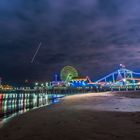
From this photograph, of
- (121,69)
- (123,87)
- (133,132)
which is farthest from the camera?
(121,69)

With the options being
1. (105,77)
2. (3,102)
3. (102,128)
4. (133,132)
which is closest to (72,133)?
(102,128)

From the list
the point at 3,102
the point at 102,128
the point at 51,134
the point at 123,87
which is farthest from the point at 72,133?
the point at 123,87

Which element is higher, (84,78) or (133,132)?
(84,78)

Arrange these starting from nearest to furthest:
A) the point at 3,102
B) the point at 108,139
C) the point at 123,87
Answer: the point at 108,139 → the point at 3,102 → the point at 123,87

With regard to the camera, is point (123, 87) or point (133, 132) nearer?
point (133, 132)

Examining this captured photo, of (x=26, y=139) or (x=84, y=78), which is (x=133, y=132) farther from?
(x=84, y=78)

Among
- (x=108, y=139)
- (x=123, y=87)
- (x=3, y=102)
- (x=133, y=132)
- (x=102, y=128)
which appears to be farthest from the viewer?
(x=123, y=87)

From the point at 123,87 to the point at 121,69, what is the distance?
36671mm

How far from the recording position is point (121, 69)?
18562 cm

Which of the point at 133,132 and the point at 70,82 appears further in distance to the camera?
the point at 70,82

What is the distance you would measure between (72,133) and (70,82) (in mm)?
183155

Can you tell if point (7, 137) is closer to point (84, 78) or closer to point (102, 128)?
point (102, 128)

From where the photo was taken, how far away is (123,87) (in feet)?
497

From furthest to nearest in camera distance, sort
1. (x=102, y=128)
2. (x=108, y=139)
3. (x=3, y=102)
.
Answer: (x=3, y=102) → (x=102, y=128) → (x=108, y=139)
